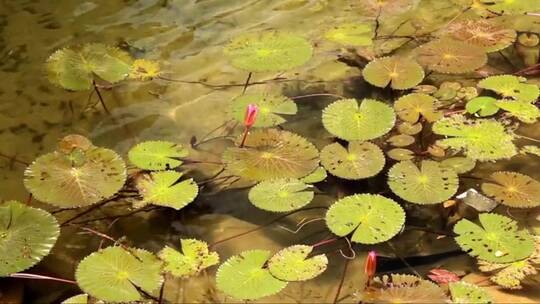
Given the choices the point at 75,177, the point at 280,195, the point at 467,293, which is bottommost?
the point at 467,293

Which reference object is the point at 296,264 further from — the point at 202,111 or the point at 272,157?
the point at 202,111

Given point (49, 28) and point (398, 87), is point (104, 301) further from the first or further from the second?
point (49, 28)

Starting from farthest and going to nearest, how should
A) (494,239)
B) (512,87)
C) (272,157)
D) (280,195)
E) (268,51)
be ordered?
1. (268,51)
2. (512,87)
3. (272,157)
4. (280,195)
5. (494,239)

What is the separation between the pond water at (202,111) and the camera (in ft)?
5.43

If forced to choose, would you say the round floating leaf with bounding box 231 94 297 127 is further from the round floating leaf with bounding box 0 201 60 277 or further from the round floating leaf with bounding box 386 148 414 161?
the round floating leaf with bounding box 0 201 60 277

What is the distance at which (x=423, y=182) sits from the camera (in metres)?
1.76

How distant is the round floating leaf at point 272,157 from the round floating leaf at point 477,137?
399 mm

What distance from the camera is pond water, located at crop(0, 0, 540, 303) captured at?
1.65 m

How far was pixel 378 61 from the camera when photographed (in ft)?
7.23

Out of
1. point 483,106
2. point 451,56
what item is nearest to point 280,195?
point 483,106

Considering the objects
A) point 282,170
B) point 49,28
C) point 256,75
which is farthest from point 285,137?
point 49,28

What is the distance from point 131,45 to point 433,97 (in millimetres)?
1079

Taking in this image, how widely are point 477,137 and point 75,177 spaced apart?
3.69ft

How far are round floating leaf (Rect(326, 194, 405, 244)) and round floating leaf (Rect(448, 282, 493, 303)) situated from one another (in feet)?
0.64
